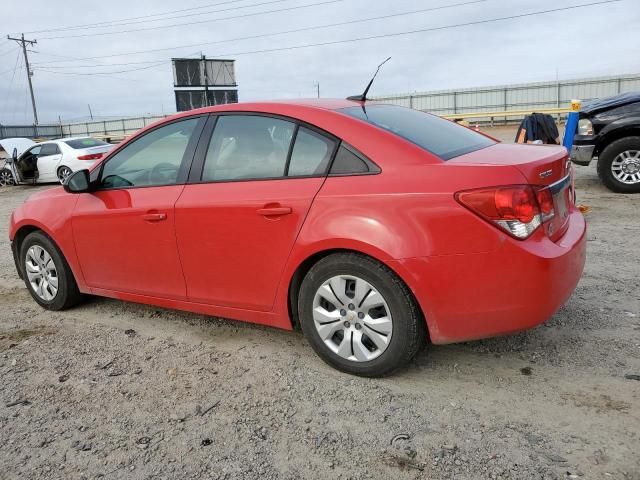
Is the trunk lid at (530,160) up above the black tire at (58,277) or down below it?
above

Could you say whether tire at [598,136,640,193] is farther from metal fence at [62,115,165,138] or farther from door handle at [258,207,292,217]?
metal fence at [62,115,165,138]

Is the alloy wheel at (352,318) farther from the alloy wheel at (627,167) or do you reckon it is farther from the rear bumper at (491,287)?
the alloy wheel at (627,167)

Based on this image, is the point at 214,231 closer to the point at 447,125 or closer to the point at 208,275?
the point at 208,275

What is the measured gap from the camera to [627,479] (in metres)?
2.08

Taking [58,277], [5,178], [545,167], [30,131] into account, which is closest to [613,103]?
[545,167]

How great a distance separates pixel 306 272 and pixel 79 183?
1948mm

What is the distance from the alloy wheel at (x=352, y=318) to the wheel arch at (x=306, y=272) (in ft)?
0.47

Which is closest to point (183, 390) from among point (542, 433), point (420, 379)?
point (420, 379)

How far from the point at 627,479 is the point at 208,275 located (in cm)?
244

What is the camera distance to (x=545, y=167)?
274cm

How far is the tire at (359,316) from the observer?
2.73m

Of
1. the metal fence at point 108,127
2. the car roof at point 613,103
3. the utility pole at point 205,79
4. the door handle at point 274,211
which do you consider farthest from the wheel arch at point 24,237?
the metal fence at point 108,127

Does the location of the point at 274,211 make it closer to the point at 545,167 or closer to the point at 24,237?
the point at 545,167

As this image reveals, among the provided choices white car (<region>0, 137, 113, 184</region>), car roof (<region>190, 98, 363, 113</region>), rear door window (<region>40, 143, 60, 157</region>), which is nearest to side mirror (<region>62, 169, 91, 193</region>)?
car roof (<region>190, 98, 363, 113</region>)
